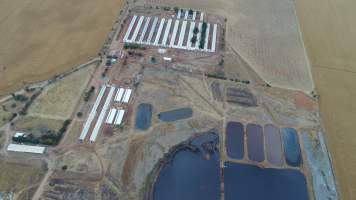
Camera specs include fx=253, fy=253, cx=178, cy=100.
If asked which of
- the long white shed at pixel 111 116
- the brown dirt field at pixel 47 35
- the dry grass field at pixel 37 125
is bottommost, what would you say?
the dry grass field at pixel 37 125

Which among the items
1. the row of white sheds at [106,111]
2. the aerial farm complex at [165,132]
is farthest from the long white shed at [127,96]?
the aerial farm complex at [165,132]

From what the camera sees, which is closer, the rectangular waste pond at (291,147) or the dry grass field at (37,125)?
the rectangular waste pond at (291,147)

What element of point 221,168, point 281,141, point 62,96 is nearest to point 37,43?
point 62,96

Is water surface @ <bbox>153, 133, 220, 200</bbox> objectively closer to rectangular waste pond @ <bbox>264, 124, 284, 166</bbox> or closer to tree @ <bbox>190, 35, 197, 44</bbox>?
rectangular waste pond @ <bbox>264, 124, 284, 166</bbox>

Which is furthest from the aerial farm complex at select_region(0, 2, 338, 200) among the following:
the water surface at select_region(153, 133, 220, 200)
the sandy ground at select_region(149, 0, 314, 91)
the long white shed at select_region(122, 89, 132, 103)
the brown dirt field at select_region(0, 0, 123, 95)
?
the brown dirt field at select_region(0, 0, 123, 95)

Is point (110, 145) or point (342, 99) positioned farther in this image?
point (342, 99)

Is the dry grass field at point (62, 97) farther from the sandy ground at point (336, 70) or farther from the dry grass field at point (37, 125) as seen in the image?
the sandy ground at point (336, 70)

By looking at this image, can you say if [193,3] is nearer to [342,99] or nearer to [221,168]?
[342,99]
